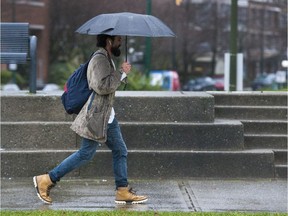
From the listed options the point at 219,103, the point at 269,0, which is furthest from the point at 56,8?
the point at 219,103

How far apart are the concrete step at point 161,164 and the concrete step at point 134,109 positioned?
0.48 m

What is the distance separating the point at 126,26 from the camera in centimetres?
744

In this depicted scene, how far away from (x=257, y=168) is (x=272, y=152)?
11.3 inches

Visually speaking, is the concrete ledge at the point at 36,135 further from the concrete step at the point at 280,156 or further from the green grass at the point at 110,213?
the concrete step at the point at 280,156

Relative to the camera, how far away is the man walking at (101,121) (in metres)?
7.41

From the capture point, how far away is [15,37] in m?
10.0

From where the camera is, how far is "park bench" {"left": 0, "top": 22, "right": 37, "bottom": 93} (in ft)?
32.6

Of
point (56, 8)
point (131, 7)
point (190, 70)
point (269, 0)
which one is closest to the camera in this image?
point (131, 7)

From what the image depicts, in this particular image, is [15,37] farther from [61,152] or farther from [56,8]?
[56,8]

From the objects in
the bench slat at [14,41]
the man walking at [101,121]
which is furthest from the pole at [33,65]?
the man walking at [101,121]

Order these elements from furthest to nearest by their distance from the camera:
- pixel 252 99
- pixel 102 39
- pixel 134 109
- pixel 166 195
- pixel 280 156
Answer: pixel 252 99
pixel 280 156
pixel 134 109
pixel 166 195
pixel 102 39

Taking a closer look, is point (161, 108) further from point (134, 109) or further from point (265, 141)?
point (265, 141)

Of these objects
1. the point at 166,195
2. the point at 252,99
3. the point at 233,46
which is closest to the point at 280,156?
the point at 252,99

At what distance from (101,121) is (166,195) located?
1.30 metres
